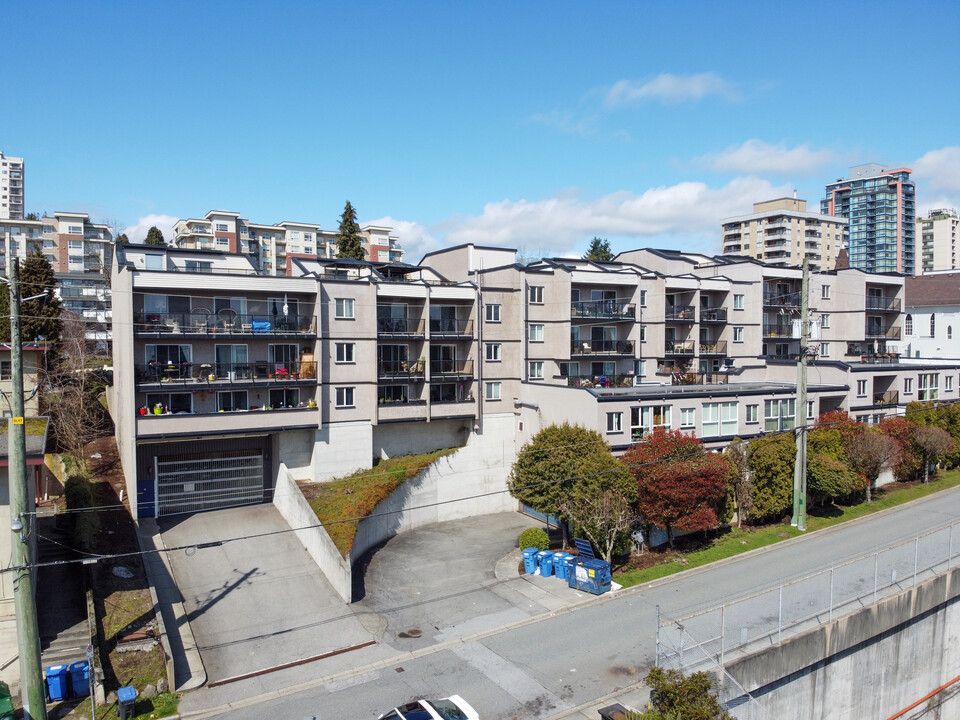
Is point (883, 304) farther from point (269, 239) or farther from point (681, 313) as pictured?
point (269, 239)

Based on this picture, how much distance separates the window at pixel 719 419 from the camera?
3741cm

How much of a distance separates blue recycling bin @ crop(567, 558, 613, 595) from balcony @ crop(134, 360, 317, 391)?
1602 centimetres

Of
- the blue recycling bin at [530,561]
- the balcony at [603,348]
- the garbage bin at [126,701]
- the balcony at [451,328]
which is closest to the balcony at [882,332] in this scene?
the balcony at [603,348]

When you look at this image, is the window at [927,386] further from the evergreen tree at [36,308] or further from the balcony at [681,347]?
the evergreen tree at [36,308]

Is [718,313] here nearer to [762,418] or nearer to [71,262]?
[762,418]

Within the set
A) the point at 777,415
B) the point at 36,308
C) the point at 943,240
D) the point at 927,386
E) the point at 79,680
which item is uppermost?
the point at 943,240

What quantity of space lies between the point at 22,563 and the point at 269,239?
88.5m

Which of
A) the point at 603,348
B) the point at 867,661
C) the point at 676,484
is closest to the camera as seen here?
the point at 867,661

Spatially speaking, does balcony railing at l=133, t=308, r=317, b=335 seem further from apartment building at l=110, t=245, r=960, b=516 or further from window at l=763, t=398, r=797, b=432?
window at l=763, t=398, r=797, b=432

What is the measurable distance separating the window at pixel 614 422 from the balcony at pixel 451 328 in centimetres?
965

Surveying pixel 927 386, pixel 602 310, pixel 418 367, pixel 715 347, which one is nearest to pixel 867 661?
pixel 418 367

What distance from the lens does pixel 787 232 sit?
402ft

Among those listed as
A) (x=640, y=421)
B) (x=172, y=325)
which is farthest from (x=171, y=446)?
(x=640, y=421)

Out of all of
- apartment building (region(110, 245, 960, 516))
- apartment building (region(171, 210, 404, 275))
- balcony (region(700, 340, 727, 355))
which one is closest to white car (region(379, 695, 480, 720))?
apartment building (region(110, 245, 960, 516))
